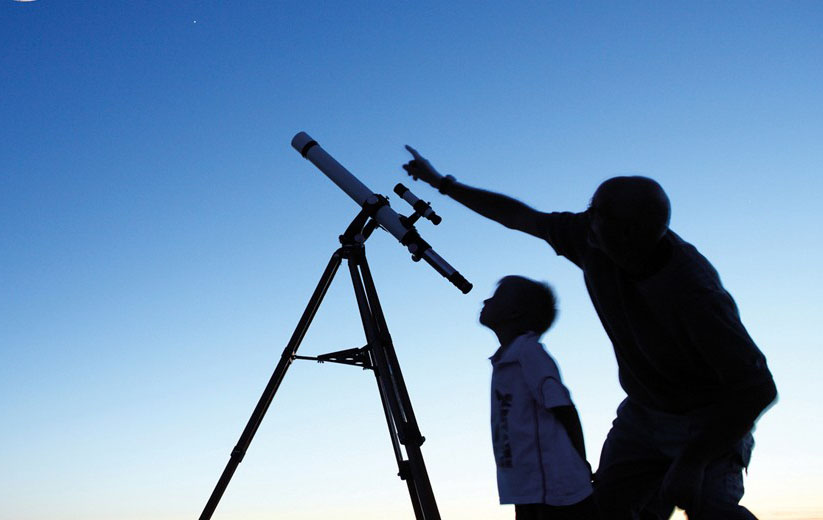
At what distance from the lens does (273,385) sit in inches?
157

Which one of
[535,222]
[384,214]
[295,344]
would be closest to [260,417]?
[295,344]

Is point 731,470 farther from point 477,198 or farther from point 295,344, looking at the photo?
point 295,344

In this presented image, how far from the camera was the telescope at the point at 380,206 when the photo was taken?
3260mm

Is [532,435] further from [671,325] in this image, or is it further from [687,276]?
[687,276]

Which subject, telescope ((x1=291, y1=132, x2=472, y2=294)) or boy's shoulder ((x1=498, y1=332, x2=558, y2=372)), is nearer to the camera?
boy's shoulder ((x1=498, y1=332, x2=558, y2=372))

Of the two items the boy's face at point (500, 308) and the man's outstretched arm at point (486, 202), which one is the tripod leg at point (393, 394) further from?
the man's outstretched arm at point (486, 202)

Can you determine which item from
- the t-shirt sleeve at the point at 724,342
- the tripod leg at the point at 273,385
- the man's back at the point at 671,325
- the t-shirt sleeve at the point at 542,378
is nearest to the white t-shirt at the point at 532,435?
the t-shirt sleeve at the point at 542,378

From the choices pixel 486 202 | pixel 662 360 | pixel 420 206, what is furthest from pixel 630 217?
pixel 420 206

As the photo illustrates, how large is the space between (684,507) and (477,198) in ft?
4.54

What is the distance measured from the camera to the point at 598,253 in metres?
2.36

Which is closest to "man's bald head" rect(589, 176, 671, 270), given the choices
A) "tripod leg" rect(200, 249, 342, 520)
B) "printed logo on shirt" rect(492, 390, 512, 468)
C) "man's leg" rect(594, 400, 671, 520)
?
"man's leg" rect(594, 400, 671, 520)

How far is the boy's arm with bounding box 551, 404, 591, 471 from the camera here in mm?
2676

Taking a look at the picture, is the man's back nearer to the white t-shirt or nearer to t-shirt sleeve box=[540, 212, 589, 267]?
t-shirt sleeve box=[540, 212, 589, 267]

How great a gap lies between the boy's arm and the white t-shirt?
0.06 feet
